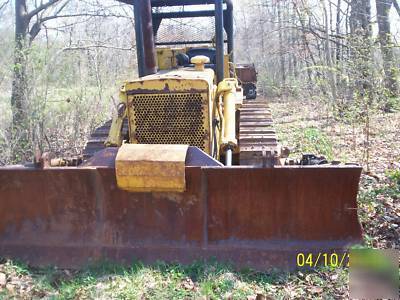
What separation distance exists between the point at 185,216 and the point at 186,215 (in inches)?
0.5

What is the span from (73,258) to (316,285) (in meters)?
2.12

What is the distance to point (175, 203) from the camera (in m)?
3.88

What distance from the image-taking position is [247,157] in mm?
4973

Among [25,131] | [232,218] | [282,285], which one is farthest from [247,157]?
[25,131]

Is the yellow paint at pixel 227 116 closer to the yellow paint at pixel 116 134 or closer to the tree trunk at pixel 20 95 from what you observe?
the yellow paint at pixel 116 134

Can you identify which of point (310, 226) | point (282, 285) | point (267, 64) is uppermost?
point (267, 64)

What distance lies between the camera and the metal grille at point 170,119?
14.3 ft

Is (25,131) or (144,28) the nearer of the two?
(144,28)

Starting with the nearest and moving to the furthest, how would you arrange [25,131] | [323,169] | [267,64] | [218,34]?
[323,169]
[218,34]
[25,131]
[267,64]

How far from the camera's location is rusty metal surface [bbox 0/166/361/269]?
373 cm

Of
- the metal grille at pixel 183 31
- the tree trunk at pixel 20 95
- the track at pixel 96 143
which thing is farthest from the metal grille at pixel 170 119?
the tree trunk at pixel 20 95

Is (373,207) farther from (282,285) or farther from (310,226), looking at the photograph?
Result: (282,285)

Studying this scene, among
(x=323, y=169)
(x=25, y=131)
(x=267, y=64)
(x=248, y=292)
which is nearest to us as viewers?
(x=248, y=292)
